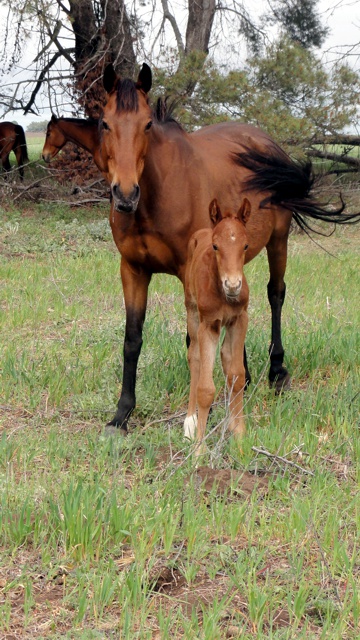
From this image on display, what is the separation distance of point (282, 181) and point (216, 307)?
1631 mm

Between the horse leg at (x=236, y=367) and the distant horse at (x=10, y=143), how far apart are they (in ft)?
42.8

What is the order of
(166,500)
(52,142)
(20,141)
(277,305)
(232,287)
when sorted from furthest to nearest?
(20,141)
(52,142)
(277,305)
(232,287)
(166,500)

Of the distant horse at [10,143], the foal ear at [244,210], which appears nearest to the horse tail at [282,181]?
the foal ear at [244,210]

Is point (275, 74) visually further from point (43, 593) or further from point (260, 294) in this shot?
point (43, 593)

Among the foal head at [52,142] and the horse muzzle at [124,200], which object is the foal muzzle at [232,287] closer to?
the horse muzzle at [124,200]

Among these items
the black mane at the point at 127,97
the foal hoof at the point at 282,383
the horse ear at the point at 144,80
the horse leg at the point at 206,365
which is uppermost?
the horse ear at the point at 144,80

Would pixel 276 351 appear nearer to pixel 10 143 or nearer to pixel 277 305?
pixel 277 305

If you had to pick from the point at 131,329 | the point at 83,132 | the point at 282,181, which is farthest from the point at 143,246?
the point at 83,132

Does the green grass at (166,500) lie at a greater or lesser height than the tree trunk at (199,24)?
lesser

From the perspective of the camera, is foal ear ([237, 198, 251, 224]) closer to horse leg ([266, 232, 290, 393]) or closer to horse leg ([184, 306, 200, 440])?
horse leg ([184, 306, 200, 440])

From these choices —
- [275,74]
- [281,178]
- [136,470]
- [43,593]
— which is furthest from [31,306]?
[275,74]

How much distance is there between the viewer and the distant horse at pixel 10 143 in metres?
17.3

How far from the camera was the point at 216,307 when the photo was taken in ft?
14.6

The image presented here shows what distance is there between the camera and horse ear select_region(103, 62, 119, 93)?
4691mm
